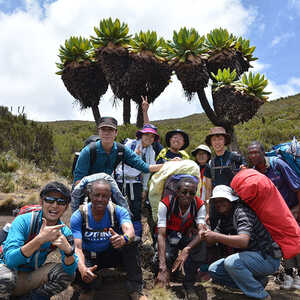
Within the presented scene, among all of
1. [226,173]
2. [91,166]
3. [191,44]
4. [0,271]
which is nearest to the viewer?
[0,271]

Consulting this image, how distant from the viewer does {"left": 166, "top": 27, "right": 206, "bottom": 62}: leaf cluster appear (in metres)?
7.89

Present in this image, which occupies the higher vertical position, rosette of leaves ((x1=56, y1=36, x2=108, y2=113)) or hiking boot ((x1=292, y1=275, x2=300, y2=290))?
rosette of leaves ((x1=56, y1=36, x2=108, y2=113))

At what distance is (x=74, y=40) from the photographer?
8.59m

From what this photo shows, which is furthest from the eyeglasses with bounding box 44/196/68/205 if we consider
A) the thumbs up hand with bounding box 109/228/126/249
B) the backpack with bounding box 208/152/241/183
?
the backpack with bounding box 208/152/241/183

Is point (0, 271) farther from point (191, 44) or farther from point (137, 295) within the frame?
point (191, 44)

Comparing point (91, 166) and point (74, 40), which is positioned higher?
point (74, 40)

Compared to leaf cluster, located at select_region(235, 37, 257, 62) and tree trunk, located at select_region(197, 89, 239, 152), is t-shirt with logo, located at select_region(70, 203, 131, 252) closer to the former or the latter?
tree trunk, located at select_region(197, 89, 239, 152)

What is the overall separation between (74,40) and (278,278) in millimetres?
8663

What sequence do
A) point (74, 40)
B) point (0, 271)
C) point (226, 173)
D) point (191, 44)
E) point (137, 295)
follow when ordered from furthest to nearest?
point (74, 40), point (191, 44), point (226, 173), point (137, 295), point (0, 271)

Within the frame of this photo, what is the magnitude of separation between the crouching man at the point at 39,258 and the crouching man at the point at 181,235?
0.99m

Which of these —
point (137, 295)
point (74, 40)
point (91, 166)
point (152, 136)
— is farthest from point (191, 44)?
point (137, 295)

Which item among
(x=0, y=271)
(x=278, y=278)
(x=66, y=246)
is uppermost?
(x=66, y=246)

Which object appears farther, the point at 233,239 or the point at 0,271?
the point at 233,239

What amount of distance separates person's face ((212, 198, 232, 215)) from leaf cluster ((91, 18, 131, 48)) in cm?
727
